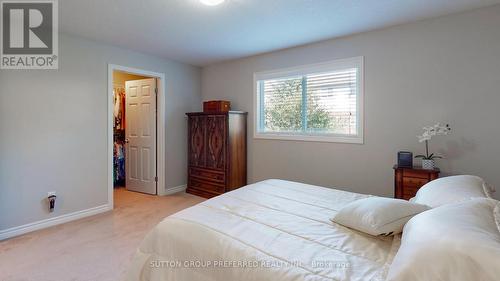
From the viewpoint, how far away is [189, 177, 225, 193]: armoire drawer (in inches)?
157

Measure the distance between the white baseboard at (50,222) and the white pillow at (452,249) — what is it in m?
3.60

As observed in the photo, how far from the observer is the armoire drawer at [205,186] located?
399cm

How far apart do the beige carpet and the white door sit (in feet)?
2.91

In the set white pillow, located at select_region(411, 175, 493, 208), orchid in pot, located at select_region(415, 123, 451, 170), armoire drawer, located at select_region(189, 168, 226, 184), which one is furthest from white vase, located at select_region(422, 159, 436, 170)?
armoire drawer, located at select_region(189, 168, 226, 184)

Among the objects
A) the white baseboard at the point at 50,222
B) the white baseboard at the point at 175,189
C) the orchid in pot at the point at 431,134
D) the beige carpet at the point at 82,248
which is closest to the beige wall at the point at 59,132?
the white baseboard at the point at 50,222

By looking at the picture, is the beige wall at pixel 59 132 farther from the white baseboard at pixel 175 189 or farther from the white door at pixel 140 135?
the white baseboard at pixel 175 189

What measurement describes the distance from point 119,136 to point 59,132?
186 cm

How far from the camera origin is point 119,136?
4910 millimetres

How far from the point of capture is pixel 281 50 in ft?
12.3

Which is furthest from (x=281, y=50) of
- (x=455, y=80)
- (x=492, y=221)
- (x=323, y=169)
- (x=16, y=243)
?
(x=16, y=243)

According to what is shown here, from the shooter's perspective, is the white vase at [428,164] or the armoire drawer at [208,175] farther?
the armoire drawer at [208,175]

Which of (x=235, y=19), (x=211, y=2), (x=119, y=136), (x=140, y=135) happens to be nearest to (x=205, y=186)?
(x=140, y=135)

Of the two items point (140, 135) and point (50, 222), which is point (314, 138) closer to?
point (140, 135)

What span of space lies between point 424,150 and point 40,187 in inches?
172
